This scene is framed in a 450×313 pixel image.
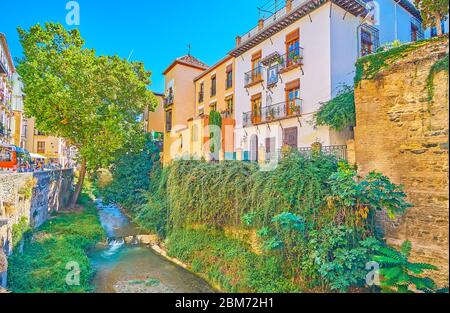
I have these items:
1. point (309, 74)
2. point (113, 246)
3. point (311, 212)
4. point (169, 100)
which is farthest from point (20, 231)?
point (169, 100)

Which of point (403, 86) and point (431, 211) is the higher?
point (403, 86)

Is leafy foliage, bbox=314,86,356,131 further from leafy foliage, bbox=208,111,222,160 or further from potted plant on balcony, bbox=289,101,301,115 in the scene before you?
leafy foliage, bbox=208,111,222,160

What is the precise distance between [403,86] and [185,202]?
26.3 ft

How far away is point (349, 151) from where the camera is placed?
283 inches

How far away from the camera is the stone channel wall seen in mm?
7432

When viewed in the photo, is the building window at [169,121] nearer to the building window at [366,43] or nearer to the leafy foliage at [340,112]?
the leafy foliage at [340,112]

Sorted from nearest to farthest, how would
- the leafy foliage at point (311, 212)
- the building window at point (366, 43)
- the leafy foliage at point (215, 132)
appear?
the leafy foliage at point (311, 212) < the building window at point (366, 43) < the leafy foliage at point (215, 132)

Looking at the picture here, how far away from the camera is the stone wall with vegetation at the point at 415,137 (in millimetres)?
5500

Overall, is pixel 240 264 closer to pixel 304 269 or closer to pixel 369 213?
pixel 304 269

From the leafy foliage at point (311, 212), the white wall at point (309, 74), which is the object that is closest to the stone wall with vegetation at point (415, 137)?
the leafy foliage at point (311, 212)

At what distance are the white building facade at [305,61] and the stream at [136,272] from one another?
16.6 ft

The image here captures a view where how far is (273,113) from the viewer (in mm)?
12711

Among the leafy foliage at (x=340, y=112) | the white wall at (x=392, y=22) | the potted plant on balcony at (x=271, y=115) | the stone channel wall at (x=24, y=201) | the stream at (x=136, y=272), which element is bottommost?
the stream at (x=136, y=272)

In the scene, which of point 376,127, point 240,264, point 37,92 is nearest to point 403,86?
point 376,127
